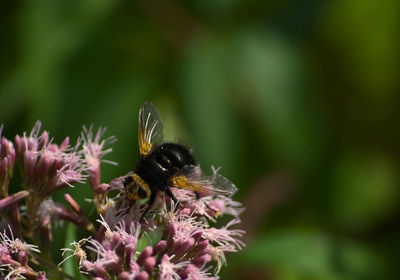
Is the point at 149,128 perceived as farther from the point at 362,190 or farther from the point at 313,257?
the point at 362,190

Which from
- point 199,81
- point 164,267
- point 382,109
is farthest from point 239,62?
point 164,267

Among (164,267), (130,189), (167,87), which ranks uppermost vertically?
(167,87)

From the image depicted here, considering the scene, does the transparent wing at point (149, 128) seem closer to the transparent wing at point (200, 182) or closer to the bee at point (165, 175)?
the bee at point (165, 175)

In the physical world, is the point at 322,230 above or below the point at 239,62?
below

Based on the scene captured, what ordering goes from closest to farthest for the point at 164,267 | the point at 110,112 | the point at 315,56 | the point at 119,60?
the point at 164,267, the point at 110,112, the point at 119,60, the point at 315,56

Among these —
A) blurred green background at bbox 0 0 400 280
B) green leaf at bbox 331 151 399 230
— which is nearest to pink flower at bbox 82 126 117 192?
blurred green background at bbox 0 0 400 280

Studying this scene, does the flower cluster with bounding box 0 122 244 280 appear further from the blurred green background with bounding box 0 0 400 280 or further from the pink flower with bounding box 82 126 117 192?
the blurred green background with bounding box 0 0 400 280

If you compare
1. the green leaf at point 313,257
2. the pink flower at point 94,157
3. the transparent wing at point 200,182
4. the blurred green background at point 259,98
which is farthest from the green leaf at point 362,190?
the pink flower at point 94,157

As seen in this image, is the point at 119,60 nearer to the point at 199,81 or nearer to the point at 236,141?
the point at 199,81
